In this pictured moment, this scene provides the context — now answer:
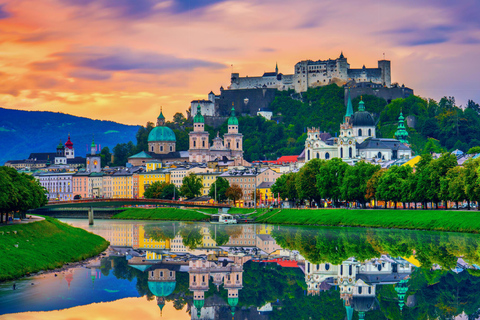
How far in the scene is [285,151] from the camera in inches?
6590

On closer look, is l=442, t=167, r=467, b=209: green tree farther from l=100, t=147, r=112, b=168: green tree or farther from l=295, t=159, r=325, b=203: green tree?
l=100, t=147, r=112, b=168: green tree

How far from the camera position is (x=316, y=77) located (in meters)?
176

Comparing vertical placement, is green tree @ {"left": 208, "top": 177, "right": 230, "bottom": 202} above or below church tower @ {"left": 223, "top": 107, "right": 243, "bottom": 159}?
below

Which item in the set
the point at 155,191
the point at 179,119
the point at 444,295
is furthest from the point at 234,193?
the point at 444,295

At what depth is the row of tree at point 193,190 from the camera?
115m

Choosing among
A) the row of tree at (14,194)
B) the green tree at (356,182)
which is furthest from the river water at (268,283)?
the green tree at (356,182)

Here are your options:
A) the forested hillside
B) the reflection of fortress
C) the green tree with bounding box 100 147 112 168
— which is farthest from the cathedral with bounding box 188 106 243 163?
the reflection of fortress

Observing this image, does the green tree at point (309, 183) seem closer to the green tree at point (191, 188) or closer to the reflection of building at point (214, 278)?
the green tree at point (191, 188)

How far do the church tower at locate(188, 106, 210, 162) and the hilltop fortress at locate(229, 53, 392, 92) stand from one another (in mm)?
17849

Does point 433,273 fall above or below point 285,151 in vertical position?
below

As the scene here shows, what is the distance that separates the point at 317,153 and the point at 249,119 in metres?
47.3

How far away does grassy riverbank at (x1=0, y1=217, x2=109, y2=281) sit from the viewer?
3572cm

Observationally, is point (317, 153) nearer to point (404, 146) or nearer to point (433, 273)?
point (404, 146)

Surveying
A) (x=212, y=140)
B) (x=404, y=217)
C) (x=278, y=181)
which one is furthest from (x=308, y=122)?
(x=404, y=217)
